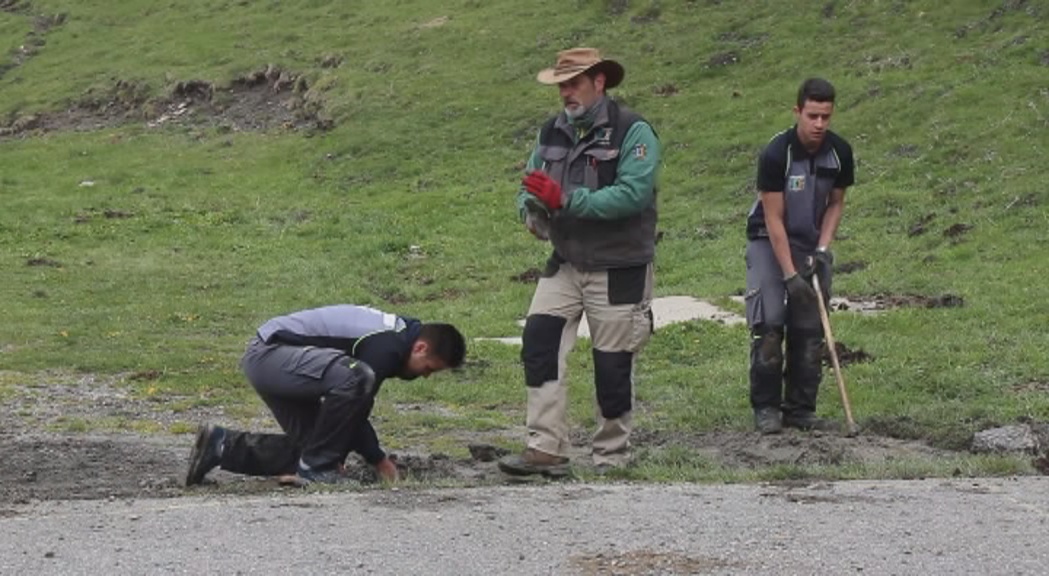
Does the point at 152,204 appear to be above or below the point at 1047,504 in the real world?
below

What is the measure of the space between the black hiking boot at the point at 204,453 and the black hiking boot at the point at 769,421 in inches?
146

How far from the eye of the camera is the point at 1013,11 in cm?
2892

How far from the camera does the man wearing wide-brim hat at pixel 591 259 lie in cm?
893

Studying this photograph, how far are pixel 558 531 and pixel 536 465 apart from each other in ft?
5.88

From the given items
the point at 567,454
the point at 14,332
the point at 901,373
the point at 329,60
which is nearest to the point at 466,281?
the point at 14,332

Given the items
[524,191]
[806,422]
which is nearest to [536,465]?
[524,191]

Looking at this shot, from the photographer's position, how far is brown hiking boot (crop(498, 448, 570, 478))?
29.1ft

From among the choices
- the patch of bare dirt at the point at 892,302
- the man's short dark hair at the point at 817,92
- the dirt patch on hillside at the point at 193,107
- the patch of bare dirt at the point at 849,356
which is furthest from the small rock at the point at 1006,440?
the dirt patch on hillside at the point at 193,107

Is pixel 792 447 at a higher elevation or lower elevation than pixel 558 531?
lower

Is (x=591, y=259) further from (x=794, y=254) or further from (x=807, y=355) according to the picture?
(x=807, y=355)

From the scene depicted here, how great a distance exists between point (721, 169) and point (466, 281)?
6188 millimetres

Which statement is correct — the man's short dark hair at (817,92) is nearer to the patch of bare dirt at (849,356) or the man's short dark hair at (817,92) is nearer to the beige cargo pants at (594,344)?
the beige cargo pants at (594,344)

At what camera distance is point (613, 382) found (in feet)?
30.0

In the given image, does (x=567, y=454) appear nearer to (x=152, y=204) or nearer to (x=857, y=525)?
(x=857, y=525)
